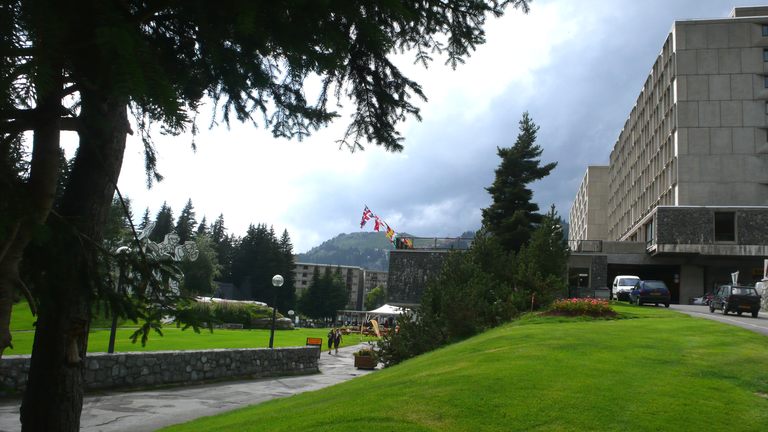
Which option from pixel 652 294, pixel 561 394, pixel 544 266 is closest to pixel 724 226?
pixel 652 294

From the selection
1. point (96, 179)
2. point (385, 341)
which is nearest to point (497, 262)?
point (385, 341)

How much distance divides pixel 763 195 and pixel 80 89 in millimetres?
64825

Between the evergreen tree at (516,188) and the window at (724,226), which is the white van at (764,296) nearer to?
the evergreen tree at (516,188)

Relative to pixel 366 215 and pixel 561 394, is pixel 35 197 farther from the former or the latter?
pixel 366 215

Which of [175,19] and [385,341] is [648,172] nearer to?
[385,341]

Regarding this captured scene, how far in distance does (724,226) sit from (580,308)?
129 ft

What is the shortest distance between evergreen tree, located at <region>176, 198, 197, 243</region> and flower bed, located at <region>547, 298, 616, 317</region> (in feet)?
291

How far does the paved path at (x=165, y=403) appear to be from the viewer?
12.2m

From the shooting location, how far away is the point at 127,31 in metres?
2.25

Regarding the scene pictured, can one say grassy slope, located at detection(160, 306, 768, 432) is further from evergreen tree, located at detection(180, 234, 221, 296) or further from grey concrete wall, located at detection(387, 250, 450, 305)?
evergreen tree, located at detection(180, 234, 221, 296)

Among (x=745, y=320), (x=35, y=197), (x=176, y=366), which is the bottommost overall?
(x=176, y=366)

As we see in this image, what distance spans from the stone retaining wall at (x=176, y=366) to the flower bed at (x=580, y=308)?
10.3 m

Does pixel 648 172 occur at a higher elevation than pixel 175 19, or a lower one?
higher

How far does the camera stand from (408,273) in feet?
184
